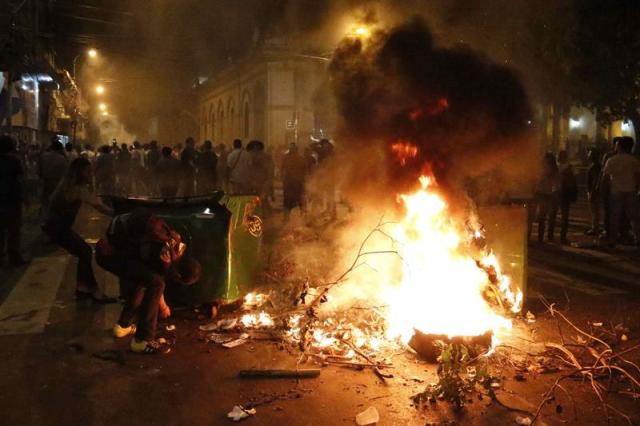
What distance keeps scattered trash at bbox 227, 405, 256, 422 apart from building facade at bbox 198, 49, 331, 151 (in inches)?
786

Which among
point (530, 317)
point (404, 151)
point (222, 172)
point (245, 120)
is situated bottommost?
point (530, 317)

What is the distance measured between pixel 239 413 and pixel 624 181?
26.7 ft

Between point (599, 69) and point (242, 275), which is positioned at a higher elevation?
point (599, 69)

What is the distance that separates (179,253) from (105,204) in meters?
1.77

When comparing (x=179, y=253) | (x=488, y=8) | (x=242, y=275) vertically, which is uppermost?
(x=488, y=8)

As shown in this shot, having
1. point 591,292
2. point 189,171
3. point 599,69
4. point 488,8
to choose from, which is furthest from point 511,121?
point 599,69

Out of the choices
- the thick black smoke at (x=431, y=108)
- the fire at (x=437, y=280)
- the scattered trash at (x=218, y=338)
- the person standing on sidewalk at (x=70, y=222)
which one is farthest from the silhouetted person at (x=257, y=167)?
the scattered trash at (x=218, y=338)

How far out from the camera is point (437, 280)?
5.31 metres

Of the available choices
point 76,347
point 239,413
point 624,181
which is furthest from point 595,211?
point 76,347

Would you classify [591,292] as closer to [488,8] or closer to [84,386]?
[488,8]

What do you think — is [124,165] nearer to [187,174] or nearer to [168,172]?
[187,174]

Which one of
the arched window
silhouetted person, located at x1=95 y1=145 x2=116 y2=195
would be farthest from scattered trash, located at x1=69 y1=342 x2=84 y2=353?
the arched window

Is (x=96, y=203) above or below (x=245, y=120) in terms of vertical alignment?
below

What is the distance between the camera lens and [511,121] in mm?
6305
